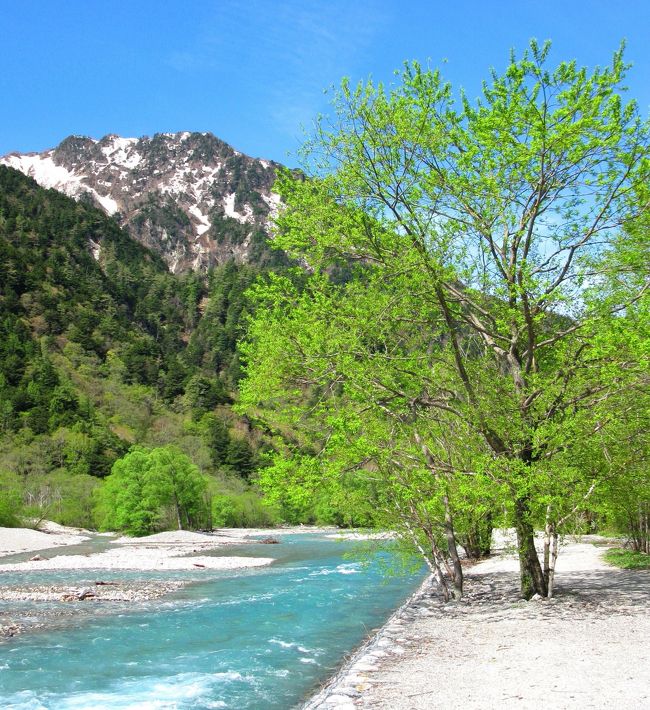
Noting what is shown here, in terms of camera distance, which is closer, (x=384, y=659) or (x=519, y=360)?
(x=384, y=659)

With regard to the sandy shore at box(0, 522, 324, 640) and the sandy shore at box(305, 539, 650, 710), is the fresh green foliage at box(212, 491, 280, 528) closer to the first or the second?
the sandy shore at box(0, 522, 324, 640)

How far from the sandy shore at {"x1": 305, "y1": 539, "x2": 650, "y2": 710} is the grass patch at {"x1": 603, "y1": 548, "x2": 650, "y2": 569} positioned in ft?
21.8

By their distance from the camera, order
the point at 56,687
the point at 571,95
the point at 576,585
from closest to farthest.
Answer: the point at 56,687 → the point at 571,95 → the point at 576,585

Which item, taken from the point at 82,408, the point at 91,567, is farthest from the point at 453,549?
the point at 82,408

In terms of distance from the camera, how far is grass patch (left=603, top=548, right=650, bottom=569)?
23.7 metres

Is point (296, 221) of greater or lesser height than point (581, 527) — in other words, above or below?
above

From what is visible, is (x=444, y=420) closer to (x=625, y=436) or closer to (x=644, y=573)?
(x=625, y=436)

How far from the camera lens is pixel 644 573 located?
2147 cm

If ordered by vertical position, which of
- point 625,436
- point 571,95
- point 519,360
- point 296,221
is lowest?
point 625,436

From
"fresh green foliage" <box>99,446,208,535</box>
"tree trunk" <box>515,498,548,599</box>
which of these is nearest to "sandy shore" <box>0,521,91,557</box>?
"fresh green foliage" <box>99,446,208,535</box>

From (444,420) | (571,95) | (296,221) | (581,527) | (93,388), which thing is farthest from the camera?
(93,388)

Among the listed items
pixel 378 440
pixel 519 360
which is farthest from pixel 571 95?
pixel 378 440

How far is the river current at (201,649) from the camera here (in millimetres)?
11797

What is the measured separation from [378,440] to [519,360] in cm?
441
